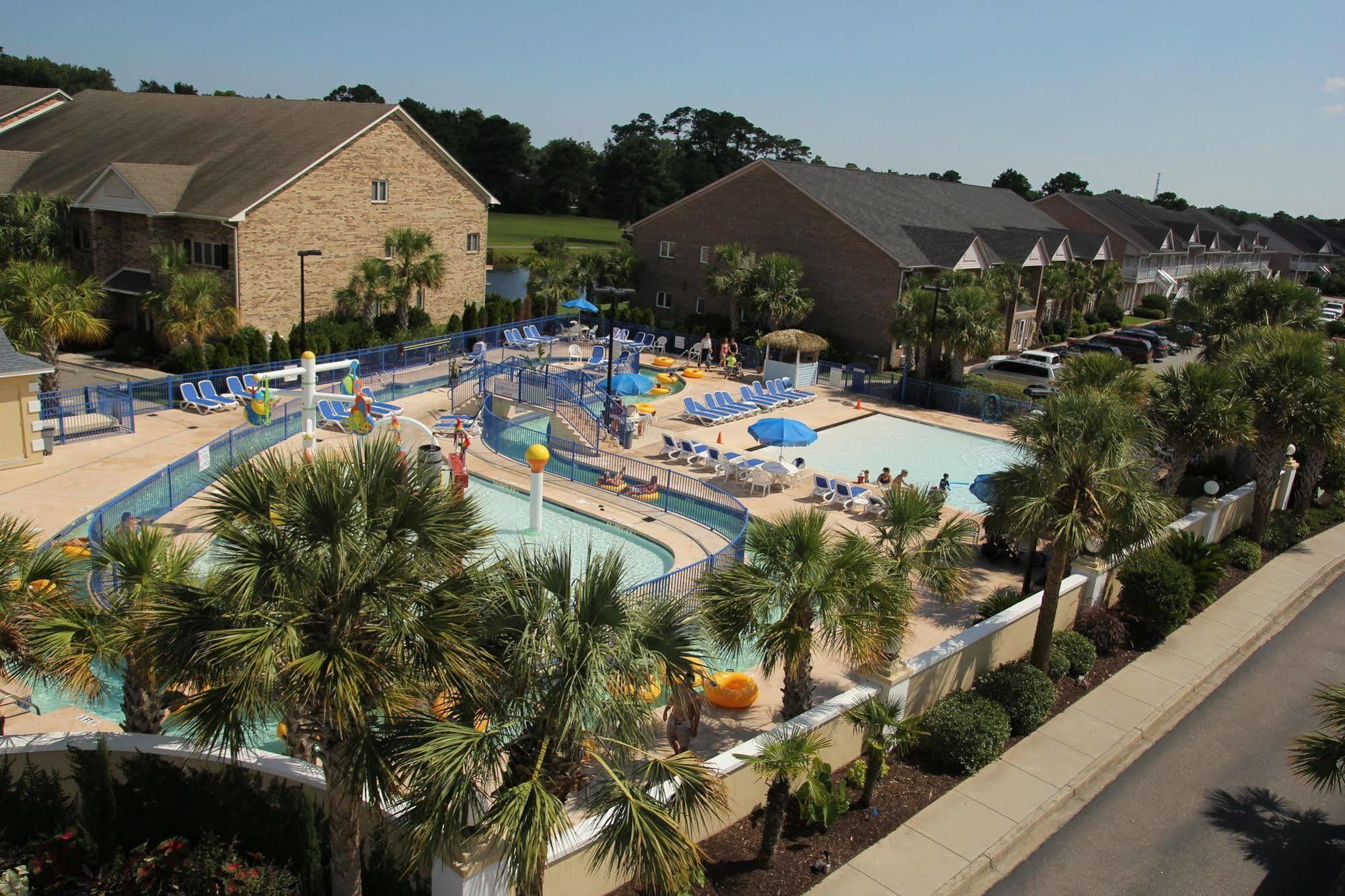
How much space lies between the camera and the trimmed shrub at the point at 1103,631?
18.8 m

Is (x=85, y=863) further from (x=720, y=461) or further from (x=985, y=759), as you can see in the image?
(x=720, y=461)

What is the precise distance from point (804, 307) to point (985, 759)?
3115cm

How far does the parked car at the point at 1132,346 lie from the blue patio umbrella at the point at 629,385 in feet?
96.6

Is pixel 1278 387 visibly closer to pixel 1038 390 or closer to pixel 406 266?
pixel 1038 390

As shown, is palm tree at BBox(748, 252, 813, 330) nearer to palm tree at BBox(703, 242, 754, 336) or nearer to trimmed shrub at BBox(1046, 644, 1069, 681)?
palm tree at BBox(703, 242, 754, 336)

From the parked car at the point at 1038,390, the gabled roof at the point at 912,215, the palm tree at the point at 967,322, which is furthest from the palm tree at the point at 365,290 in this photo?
the parked car at the point at 1038,390

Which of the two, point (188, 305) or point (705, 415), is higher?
point (188, 305)

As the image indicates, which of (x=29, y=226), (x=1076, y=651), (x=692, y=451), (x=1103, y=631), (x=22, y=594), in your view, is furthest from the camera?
(x=29, y=226)

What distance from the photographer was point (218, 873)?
9.58m

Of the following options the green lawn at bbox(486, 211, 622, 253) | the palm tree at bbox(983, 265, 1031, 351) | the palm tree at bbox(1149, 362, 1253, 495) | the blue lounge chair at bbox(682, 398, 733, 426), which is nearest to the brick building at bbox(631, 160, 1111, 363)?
the palm tree at bbox(983, 265, 1031, 351)

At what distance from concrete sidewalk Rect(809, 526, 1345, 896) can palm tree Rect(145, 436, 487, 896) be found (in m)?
5.83

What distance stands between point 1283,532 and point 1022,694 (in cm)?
1380

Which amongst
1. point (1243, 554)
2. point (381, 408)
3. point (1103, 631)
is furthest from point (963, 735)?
point (381, 408)

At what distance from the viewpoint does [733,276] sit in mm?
44688
